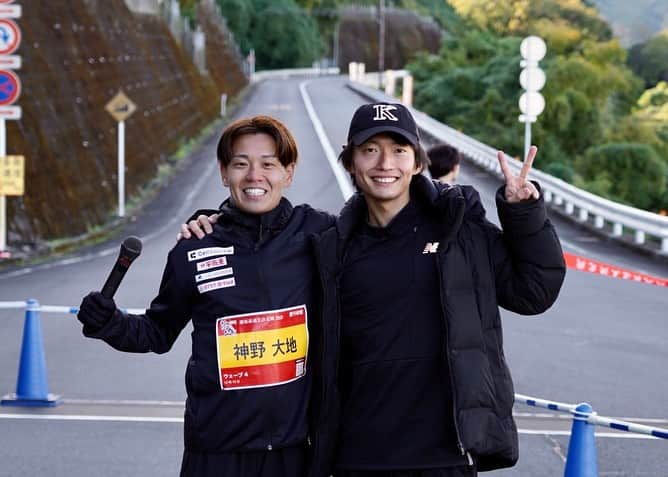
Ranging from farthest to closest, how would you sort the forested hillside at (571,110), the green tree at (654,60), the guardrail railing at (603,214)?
the green tree at (654,60)
the forested hillside at (571,110)
the guardrail railing at (603,214)

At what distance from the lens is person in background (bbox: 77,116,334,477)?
3.79 metres

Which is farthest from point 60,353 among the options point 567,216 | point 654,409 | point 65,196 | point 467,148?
point 467,148

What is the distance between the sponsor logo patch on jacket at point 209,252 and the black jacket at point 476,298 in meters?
0.32

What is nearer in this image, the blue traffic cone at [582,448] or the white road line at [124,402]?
the blue traffic cone at [582,448]

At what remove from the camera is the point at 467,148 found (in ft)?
126

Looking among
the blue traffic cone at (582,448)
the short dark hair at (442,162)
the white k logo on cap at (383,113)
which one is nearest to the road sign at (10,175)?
the short dark hair at (442,162)

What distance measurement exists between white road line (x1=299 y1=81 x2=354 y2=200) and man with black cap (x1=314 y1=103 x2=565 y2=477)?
7.58m

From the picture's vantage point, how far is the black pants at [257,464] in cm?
379

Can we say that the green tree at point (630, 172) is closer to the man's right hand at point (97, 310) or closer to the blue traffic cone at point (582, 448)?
the blue traffic cone at point (582, 448)

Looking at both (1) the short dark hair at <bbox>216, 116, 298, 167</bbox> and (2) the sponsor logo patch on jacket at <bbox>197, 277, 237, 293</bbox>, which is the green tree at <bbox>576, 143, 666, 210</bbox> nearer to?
(1) the short dark hair at <bbox>216, 116, 298, 167</bbox>

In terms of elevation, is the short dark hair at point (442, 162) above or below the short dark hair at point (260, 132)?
above

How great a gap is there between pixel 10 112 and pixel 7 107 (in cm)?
10

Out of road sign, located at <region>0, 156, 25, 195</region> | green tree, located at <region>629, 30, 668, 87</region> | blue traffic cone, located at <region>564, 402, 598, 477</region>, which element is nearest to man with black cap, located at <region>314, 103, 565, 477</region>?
blue traffic cone, located at <region>564, 402, 598, 477</region>

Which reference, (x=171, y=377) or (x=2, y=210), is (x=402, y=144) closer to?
(x=171, y=377)
